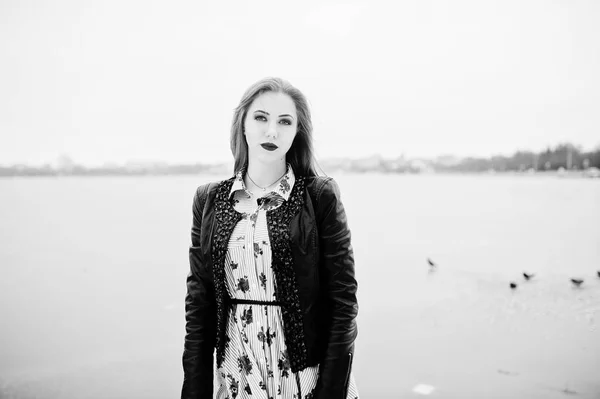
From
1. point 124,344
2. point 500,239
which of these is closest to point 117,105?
point 124,344

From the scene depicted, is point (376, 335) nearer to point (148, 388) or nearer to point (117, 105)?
point (148, 388)

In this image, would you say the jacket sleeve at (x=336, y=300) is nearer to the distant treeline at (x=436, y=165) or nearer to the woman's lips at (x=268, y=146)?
the woman's lips at (x=268, y=146)

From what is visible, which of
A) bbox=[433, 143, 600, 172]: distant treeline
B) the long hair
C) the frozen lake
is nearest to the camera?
the long hair

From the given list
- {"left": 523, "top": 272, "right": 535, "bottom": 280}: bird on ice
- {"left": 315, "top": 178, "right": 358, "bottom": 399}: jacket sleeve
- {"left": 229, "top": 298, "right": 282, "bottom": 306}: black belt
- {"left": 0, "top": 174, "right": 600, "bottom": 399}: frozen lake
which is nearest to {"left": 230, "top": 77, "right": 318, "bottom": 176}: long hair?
{"left": 315, "top": 178, "right": 358, "bottom": 399}: jacket sleeve

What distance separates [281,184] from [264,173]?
76mm

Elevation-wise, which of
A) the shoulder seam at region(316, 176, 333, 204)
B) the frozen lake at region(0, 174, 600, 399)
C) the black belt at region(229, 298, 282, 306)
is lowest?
the frozen lake at region(0, 174, 600, 399)

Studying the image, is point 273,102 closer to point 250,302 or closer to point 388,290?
point 250,302

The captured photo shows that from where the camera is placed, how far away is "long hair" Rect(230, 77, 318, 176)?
1.13 m

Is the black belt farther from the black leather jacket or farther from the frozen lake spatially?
the frozen lake

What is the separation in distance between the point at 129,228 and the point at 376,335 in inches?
93.5

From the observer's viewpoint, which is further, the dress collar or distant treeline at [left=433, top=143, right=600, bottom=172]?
distant treeline at [left=433, top=143, right=600, bottom=172]

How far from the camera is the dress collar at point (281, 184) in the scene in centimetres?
110

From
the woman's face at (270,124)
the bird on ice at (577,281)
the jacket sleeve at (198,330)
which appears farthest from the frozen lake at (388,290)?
the woman's face at (270,124)

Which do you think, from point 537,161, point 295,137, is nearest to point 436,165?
point 537,161
